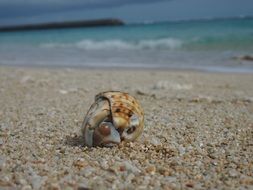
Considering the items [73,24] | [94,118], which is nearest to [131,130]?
[94,118]

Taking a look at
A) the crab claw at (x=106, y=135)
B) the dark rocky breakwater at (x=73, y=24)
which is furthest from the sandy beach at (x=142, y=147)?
the dark rocky breakwater at (x=73, y=24)

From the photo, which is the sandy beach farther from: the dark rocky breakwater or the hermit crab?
the dark rocky breakwater

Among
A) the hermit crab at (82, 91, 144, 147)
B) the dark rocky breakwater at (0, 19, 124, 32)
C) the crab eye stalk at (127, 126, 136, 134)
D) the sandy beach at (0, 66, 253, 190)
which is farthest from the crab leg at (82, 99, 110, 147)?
the dark rocky breakwater at (0, 19, 124, 32)

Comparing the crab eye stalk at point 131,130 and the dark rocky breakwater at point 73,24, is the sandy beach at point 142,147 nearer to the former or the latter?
the crab eye stalk at point 131,130

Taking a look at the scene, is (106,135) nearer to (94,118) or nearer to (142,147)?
(94,118)

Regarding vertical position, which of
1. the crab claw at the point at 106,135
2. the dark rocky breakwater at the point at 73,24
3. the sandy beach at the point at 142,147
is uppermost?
the dark rocky breakwater at the point at 73,24
